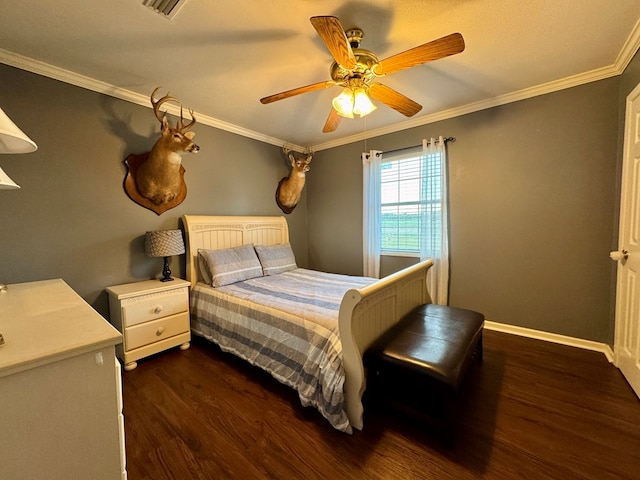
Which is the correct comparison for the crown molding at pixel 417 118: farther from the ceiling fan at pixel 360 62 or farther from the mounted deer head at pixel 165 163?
the ceiling fan at pixel 360 62

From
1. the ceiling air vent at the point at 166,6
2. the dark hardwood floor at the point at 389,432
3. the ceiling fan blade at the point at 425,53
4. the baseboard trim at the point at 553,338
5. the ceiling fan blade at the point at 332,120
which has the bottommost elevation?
the dark hardwood floor at the point at 389,432

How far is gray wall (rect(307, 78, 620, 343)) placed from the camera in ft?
7.48

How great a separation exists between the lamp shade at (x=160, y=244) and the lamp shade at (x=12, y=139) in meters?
1.46

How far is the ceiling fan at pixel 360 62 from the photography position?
133 cm

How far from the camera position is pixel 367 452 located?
1.39m

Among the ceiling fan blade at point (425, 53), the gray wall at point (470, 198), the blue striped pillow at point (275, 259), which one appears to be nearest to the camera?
the ceiling fan blade at point (425, 53)

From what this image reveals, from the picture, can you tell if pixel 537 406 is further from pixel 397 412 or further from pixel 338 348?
pixel 338 348

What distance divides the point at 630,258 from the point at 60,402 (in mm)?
3279

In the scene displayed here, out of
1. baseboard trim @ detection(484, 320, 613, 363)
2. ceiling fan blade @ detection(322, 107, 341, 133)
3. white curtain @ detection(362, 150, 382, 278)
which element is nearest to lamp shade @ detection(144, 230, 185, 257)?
ceiling fan blade @ detection(322, 107, 341, 133)

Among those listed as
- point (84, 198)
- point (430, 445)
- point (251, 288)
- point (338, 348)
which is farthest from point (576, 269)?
point (84, 198)

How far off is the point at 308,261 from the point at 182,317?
7.58 feet

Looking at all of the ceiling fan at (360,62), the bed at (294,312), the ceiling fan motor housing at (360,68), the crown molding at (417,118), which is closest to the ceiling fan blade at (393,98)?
the ceiling fan at (360,62)

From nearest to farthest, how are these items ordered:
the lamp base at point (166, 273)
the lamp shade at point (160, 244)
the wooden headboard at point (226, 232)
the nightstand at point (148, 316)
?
the nightstand at point (148, 316), the lamp shade at point (160, 244), the lamp base at point (166, 273), the wooden headboard at point (226, 232)

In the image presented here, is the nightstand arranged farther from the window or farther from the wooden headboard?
the window
